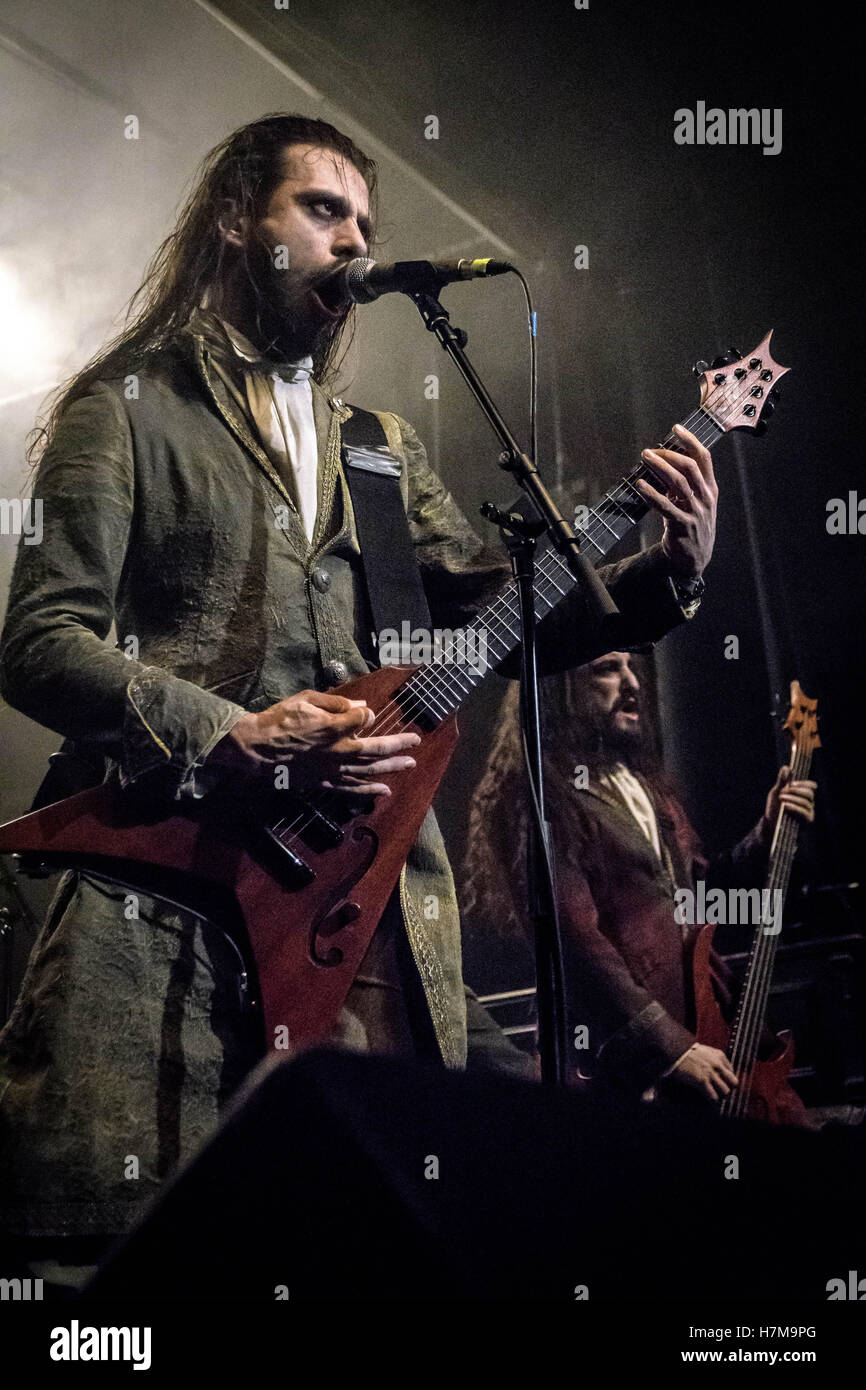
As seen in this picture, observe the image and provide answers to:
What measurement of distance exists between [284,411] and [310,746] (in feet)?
2.59

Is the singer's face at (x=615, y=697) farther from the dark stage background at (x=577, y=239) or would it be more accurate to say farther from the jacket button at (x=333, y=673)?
the jacket button at (x=333, y=673)

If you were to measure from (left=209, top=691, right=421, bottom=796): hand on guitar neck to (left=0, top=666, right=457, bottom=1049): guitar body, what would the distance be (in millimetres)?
72

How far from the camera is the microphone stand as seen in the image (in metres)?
1.53

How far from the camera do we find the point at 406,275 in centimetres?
190

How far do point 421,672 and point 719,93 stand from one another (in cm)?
252

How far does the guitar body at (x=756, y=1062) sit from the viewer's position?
2990 millimetres

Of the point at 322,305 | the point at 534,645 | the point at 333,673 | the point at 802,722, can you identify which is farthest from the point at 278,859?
the point at 802,722

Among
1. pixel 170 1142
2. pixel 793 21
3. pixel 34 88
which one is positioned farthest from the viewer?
pixel 793 21

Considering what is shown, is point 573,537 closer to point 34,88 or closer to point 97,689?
point 97,689

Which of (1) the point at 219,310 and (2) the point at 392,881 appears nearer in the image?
(2) the point at 392,881

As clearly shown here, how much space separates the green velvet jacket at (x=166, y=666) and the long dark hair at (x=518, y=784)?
1.41 metres

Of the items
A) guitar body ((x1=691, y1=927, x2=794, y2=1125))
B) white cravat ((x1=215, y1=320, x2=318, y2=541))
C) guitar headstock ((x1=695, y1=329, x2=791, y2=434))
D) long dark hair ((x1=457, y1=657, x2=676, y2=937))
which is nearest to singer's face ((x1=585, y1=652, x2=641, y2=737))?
long dark hair ((x1=457, y1=657, x2=676, y2=937))

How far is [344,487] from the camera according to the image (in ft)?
6.88
